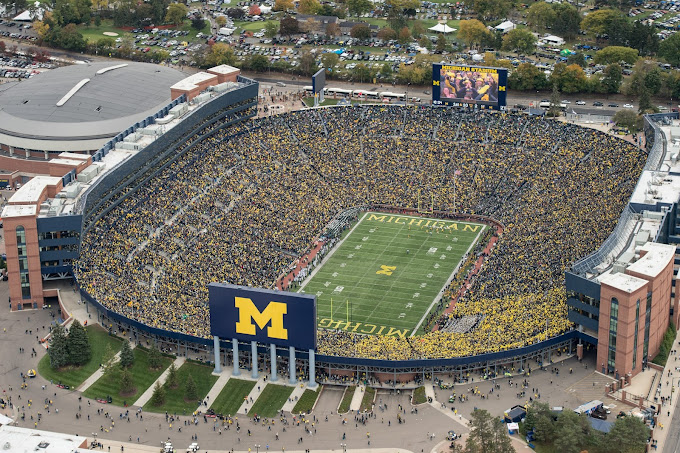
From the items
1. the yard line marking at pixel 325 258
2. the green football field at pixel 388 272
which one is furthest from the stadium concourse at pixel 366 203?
the green football field at pixel 388 272

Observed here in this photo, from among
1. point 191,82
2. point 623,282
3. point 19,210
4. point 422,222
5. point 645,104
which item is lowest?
point 422,222

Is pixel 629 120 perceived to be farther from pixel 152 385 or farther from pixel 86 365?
pixel 86 365

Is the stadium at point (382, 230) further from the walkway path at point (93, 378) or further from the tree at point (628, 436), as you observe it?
the tree at point (628, 436)

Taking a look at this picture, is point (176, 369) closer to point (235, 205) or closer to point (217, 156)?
point (235, 205)

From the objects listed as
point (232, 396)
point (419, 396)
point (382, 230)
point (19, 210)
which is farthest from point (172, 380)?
point (382, 230)

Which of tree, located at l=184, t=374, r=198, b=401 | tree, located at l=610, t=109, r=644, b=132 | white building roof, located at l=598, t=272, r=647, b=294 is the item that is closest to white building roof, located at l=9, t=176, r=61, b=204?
tree, located at l=184, t=374, r=198, b=401

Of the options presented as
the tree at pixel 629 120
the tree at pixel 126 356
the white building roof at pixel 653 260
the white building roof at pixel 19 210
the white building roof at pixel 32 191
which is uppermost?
the white building roof at pixel 32 191

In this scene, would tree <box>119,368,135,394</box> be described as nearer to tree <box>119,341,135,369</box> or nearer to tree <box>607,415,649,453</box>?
tree <box>119,341,135,369</box>
